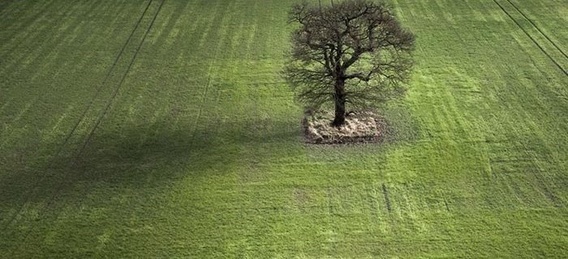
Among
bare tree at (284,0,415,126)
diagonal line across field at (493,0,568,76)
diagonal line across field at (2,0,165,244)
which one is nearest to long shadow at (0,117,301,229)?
diagonal line across field at (2,0,165,244)

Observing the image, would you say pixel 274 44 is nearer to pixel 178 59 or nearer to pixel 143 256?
pixel 178 59

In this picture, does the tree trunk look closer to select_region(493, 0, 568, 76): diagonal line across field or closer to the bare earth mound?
the bare earth mound

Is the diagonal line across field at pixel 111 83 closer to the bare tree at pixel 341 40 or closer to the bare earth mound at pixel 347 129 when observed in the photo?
the bare earth mound at pixel 347 129

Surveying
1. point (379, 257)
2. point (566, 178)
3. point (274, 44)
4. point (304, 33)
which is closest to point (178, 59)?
point (274, 44)

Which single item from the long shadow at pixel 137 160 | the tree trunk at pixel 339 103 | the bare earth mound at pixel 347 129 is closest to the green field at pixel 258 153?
the long shadow at pixel 137 160

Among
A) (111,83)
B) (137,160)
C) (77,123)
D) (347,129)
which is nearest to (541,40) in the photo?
(347,129)

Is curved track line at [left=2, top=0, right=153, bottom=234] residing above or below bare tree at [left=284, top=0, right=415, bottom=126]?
below
